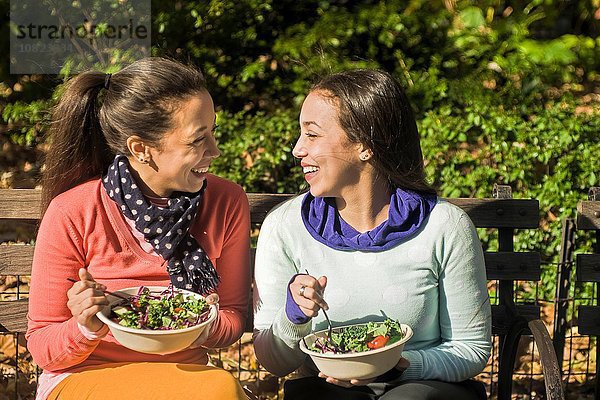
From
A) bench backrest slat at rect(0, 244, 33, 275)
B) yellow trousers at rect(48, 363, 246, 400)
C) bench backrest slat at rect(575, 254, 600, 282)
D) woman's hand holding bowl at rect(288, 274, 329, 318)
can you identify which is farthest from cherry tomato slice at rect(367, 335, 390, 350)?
bench backrest slat at rect(0, 244, 33, 275)

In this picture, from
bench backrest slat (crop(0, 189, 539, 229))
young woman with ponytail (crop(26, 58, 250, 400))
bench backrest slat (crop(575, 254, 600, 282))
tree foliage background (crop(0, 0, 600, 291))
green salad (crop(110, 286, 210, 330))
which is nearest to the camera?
green salad (crop(110, 286, 210, 330))

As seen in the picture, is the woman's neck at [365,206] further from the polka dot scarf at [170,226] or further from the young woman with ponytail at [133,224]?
the polka dot scarf at [170,226]

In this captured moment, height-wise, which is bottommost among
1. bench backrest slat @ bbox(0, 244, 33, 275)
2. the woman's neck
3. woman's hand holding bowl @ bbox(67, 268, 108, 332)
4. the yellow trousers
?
the yellow trousers

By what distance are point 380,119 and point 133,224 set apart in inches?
33.0

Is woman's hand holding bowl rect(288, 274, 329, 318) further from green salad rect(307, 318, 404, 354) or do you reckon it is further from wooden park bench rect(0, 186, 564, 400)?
wooden park bench rect(0, 186, 564, 400)

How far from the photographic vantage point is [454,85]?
5871 mm

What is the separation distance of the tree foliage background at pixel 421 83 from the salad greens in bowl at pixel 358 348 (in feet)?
7.92

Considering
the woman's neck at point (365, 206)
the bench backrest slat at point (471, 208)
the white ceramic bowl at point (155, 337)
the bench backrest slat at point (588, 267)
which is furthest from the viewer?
the bench backrest slat at point (588, 267)

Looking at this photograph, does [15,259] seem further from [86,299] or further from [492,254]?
[492,254]

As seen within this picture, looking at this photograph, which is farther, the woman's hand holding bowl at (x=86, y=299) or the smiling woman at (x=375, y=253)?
the smiling woman at (x=375, y=253)

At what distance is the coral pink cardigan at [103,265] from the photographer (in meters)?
2.82

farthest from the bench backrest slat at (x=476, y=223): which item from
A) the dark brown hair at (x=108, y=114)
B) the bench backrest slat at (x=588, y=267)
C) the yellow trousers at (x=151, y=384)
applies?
the yellow trousers at (x=151, y=384)

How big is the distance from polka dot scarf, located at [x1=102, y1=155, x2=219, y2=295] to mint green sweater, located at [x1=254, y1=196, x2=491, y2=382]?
0.24 meters

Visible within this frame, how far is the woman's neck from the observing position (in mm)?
3010
